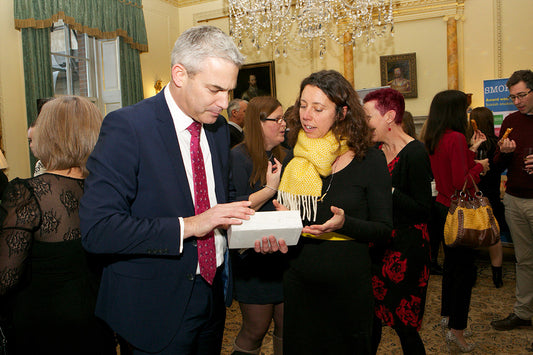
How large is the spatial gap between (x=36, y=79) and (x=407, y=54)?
6.44 metres

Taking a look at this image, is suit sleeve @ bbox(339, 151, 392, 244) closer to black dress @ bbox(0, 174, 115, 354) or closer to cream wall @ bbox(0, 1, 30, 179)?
black dress @ bbox(0, 174, 115, 354)

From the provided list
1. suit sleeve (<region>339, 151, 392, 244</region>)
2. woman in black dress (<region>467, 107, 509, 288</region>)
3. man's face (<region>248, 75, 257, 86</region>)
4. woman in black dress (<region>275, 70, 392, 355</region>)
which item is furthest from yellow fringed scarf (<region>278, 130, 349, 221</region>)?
man's face (<region>248, 75, 257, 86</region>)

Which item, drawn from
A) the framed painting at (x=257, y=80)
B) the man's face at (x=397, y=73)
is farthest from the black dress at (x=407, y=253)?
the framed painting at (x=257, y=80)

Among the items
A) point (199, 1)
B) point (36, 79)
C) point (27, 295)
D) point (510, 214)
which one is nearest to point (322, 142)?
point (27, 295)

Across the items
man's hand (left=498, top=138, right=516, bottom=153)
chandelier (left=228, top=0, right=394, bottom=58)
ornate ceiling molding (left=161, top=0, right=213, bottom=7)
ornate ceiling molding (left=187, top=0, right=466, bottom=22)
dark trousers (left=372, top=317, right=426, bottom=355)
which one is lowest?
dark trousers (left=372, top=317, right=426, bottom=355)

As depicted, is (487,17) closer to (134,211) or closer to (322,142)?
(322,142)

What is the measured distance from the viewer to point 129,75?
7570 millimetres

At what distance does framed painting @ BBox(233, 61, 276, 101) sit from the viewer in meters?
8.90

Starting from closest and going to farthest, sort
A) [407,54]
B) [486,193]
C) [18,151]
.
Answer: [486,193]
[18,151]
[407,54]

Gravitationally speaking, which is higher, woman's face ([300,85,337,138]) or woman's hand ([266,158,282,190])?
woman's face ([300,85,337,138])

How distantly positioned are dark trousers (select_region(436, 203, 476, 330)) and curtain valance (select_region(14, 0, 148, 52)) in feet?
20.1

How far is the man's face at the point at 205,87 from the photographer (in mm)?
1461

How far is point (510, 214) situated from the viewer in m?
3.40

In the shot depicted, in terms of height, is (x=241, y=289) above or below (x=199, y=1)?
below
